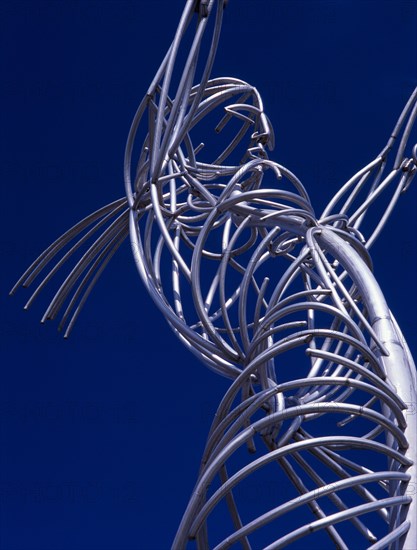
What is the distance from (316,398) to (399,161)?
4916mm

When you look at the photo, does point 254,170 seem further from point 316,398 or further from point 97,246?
point 316,398

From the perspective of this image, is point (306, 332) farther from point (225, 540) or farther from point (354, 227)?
point (354, 227)

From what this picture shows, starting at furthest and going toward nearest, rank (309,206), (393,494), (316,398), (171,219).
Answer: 1. (171,219)
2. (309,206)
3. (316,398)
4. (393,494)

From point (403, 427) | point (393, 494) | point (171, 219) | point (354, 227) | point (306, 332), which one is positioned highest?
point (171, 219)

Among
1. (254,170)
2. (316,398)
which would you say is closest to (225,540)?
(316,398)

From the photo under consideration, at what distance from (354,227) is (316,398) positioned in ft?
11.9

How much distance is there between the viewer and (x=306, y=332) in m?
9.69

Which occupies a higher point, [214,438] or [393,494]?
[214,438]

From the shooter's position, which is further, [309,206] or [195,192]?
[195,192]

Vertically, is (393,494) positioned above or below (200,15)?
below

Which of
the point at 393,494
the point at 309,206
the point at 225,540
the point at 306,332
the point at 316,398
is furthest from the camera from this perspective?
the point at 309,206

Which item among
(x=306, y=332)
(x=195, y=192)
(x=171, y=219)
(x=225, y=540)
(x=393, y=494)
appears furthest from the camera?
(x=195, y=192)

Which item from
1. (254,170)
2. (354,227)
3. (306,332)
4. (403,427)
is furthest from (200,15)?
(403,427)

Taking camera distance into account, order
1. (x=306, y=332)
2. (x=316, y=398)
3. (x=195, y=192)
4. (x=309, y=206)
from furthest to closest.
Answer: (x=195, y=192), (x=309, y=206), (x=316, y=398), (x=306, y=332)
